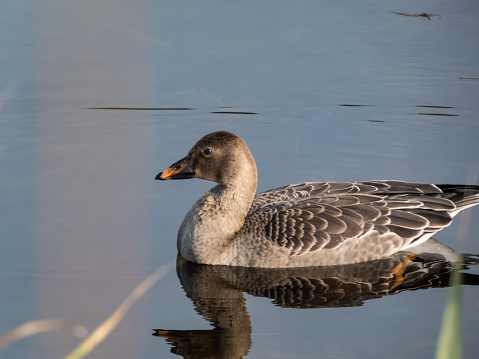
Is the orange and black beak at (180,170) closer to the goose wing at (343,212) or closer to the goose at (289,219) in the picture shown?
the goose at (289,219)

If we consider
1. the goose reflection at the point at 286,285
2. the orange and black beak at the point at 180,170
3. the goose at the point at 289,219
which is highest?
the orange and black beak at the point at 180,170

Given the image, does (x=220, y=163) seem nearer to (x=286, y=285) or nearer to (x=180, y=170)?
(x=180, y=170)

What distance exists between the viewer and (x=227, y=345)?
6.16 metres

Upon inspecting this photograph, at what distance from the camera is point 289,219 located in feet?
26.5

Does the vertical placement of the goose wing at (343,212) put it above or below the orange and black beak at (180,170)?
below

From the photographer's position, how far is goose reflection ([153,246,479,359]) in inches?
250

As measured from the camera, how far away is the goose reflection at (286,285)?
6.35 metres

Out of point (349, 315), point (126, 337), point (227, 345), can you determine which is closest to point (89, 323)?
point (126, 337)

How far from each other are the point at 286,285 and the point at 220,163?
1.58m

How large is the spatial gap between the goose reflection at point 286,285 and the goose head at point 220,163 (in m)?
0.97

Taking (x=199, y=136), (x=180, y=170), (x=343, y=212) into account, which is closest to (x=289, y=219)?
(x=343, y=212)

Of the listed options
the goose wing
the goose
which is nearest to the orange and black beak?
the goose

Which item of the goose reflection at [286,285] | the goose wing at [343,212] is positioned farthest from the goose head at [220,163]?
the goose reflection at [286,285]

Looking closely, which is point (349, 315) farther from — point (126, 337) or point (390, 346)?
point (126, 337)
